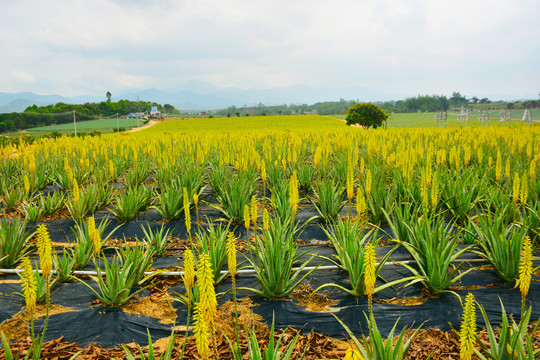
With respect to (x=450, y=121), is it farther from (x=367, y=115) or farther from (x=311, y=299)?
(x=311, y=299)

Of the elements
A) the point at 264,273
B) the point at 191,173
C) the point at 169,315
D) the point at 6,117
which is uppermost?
the point at 6,117

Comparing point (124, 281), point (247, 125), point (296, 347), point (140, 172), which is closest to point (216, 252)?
point (124, 281)

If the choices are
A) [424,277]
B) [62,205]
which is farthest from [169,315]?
[62,205]

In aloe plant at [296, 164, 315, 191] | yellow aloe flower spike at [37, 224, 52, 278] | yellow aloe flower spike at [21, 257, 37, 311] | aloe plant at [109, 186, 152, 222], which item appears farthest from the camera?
aloe plant at [296, 164, 315, 191]

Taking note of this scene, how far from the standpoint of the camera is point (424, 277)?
328cm

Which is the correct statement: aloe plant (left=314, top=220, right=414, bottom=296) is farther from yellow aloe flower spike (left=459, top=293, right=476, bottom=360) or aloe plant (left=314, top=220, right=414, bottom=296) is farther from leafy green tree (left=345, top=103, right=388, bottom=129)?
leafy green tree (left=345, top=103, right=388, bottom=129)

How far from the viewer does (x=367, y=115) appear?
40375 millimetres

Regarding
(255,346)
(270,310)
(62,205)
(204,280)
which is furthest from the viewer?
(62,205)

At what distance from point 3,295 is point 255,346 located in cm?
313

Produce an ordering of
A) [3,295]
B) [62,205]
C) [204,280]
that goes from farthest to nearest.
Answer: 1. [62,205]
2. [3,295]
3. [204,280]

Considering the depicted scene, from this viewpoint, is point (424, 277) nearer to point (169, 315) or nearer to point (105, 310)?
point (169, 315)

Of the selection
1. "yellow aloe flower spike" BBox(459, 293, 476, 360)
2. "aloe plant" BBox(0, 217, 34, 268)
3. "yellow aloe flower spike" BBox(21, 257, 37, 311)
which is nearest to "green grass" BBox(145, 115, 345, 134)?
"aloe plant" BBox(0, 217, 34, 268)

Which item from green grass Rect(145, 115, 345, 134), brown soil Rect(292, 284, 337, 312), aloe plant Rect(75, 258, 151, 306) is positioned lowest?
brown soil Rect(292, 284, 337, 312)

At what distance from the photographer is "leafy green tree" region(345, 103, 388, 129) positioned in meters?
39.9
